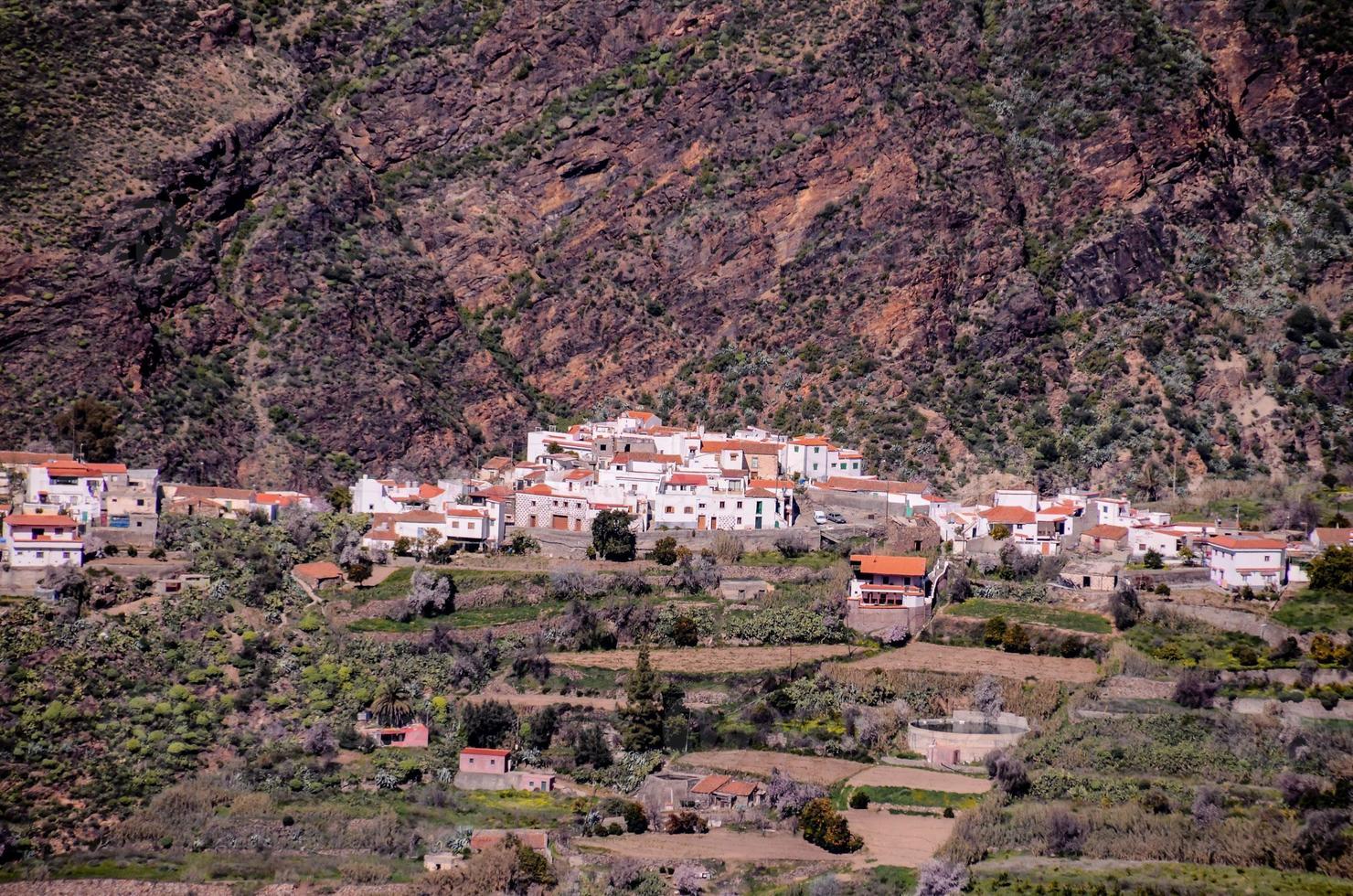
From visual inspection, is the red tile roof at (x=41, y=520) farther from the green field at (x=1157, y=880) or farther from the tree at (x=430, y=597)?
the green field at (x=1157, y=880)

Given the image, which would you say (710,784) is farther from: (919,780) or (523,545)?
(523,545)

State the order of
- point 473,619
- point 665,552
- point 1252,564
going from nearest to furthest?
point 473,619 → point 1252,564 → point 665,552

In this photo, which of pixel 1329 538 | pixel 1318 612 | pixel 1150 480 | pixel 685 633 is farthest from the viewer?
pixel 1150 480

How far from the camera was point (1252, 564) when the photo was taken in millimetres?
65625

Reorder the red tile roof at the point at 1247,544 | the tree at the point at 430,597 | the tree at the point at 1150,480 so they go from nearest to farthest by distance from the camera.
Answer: the tree at the point at 430,597
the red tile roof at the point at 1247,544
the tree at the point at 1150,480

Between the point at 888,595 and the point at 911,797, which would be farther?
the point at 888,595

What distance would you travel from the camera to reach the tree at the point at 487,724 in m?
58.0

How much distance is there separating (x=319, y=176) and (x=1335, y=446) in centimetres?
4608

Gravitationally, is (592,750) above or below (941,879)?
above

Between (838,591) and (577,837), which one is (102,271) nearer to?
(838,591)

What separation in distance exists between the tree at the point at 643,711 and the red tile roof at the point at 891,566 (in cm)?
953

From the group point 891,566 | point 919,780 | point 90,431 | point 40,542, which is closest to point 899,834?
point 919,780

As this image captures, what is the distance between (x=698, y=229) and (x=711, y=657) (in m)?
36.4

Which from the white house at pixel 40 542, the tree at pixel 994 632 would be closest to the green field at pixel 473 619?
the white house at pixel 40 542
